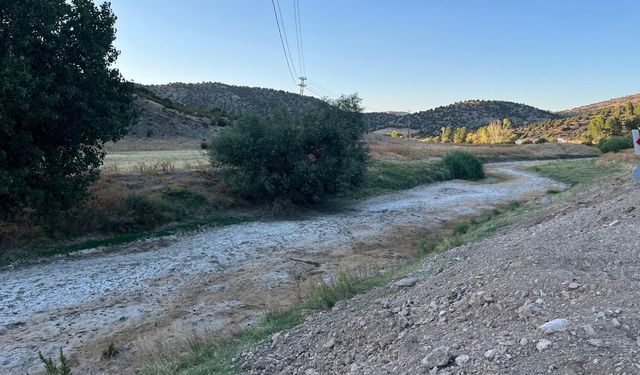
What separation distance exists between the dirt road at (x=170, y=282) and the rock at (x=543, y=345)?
260 inches

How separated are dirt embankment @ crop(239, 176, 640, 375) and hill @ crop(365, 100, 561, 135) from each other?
430 ft

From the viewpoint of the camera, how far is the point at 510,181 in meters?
40.9

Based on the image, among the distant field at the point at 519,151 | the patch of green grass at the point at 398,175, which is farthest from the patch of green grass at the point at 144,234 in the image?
the distant field at the point at 519,151

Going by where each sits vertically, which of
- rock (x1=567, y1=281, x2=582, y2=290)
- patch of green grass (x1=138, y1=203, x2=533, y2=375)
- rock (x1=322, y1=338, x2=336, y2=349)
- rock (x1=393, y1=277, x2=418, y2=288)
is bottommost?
patch of green grass (x1=138, y1=203, x2=533, y2=375)

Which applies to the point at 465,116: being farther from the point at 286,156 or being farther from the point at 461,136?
the point at 286,156

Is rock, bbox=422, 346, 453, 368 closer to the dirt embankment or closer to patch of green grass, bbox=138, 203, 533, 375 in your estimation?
the dirt embankment

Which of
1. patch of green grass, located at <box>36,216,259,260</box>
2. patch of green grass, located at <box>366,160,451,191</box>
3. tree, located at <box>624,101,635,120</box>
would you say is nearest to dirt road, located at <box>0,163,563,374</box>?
patch of green grass, located at <box>36,216,259,260</box>

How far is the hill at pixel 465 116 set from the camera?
141 metres

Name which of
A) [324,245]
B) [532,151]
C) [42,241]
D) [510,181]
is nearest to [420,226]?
[324,245]

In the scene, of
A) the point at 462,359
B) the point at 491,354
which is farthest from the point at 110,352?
the point at 491,354

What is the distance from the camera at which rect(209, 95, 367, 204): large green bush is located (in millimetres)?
24672

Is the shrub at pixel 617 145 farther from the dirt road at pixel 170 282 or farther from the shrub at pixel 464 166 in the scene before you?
the dirt road at pixel 170 282

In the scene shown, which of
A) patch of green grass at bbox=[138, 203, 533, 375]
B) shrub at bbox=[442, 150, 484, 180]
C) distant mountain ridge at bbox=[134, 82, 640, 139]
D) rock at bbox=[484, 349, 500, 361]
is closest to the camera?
rock at bbox=[484, 349, 500, 361]

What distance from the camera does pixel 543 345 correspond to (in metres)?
4.33
